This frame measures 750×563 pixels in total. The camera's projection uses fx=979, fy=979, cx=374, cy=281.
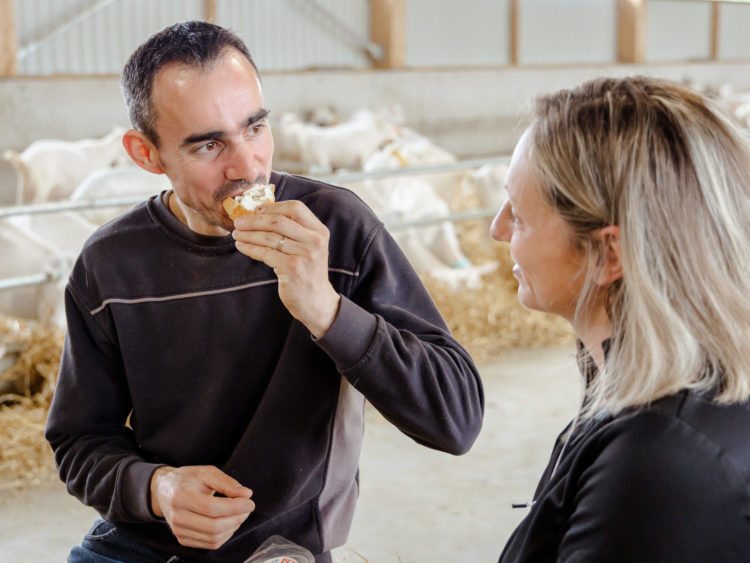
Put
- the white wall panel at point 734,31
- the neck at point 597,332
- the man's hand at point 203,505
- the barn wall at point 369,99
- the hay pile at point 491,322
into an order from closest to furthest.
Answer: the neck at point 597,332
the man's hand at point 203,505
the hay pile at point 491,322
the barn wall at point 369,99
the white wall panel at point 734,31

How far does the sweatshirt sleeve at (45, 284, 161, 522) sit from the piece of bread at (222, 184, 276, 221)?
35 cm

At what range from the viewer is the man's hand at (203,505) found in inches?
57.5

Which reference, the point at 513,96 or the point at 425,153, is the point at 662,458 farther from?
the point at 513,96

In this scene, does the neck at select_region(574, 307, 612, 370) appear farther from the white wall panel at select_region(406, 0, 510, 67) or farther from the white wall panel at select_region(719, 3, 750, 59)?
the white wall panel at select_region(719, 3, 750, 59)

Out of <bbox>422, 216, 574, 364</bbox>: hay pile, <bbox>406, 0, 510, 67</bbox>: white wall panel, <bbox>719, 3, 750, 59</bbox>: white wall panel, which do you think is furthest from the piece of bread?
<bbox>719, 3, 750, 59</bbox>: white wall panel

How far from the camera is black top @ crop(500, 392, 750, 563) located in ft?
3.25

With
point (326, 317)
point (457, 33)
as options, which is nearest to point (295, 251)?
point (326, 317)

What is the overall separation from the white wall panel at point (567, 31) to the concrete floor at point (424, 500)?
1014 cm

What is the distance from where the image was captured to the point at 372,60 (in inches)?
451

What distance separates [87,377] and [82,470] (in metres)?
0.16

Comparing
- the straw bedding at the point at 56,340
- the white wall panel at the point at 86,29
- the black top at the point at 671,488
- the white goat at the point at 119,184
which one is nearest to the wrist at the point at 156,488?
the black top at the point at 671,488

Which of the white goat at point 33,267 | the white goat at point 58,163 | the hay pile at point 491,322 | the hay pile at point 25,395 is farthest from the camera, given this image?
the white goat at point 58,163

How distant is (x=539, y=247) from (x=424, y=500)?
227 cm

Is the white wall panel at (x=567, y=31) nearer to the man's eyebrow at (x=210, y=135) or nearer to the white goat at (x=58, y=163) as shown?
the white goat at (x=58, y=163)
